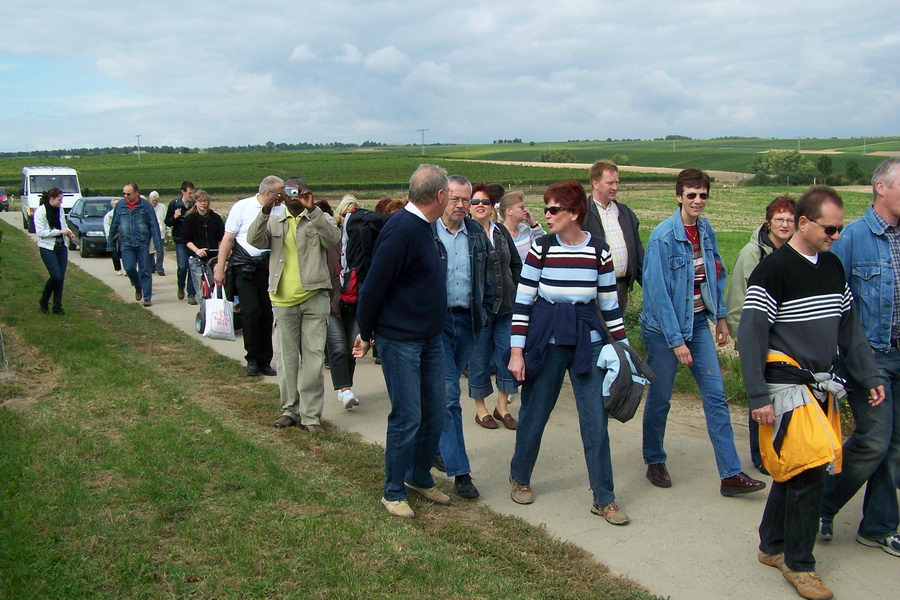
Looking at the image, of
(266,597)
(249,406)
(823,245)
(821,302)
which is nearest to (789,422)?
(821,302)

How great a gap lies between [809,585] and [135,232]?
40.4 feet

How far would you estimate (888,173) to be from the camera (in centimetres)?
433

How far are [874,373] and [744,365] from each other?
2.49ft

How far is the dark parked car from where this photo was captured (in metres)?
22.3

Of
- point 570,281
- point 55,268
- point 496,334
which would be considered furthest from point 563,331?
point 55,268

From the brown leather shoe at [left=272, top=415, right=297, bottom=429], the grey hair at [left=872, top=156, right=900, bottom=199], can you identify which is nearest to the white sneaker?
the brown leather shoe at [left=272, top=415, right=297, bottom=429]

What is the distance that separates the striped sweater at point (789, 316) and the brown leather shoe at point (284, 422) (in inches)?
155

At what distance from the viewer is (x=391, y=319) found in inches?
189

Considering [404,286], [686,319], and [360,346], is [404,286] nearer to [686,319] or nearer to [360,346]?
[360,346]

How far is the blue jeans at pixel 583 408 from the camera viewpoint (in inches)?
193

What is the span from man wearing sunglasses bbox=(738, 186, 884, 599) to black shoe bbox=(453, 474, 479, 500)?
1.94 meters

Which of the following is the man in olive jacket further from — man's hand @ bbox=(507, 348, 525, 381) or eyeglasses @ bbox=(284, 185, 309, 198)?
man's hand @ bbox=(507, 348, 525, 381)

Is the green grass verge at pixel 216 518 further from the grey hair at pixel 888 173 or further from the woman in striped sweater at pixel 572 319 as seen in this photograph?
the grey hair at pixel 888 173

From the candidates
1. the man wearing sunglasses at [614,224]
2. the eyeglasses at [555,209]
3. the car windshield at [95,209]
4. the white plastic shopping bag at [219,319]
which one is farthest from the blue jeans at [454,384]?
the car windshield at [95,209]
